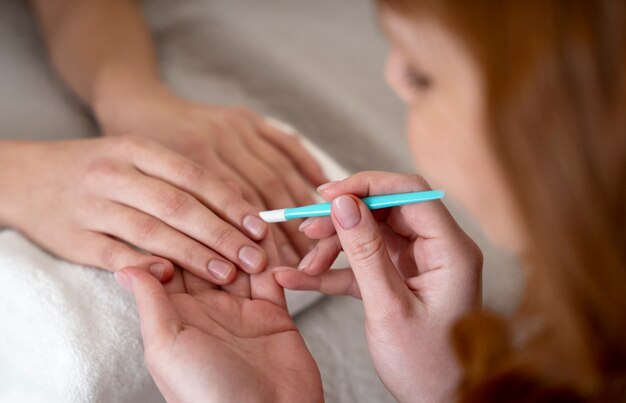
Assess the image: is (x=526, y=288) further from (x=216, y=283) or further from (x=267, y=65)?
(x=267, y=65)

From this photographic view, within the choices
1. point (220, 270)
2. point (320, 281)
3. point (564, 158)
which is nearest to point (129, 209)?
point (220, 270)

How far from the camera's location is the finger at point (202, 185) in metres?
0.70

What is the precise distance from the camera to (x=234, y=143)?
2.82ft

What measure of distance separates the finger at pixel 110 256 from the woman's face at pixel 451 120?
309 millimetres

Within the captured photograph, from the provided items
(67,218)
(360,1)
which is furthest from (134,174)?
(360,1)

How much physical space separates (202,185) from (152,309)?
0.59 feet

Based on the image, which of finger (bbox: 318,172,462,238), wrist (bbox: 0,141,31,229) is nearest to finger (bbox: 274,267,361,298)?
finger (bbox: 318,172,462,238)

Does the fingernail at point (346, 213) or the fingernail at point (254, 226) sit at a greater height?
the fingernail at point (346, 213)

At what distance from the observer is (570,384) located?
474 millimetres

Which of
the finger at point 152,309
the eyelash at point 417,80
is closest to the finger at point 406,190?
the eyelash at point 417,80

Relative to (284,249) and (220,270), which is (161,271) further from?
(284,249)

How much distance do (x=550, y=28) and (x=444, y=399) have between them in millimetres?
423

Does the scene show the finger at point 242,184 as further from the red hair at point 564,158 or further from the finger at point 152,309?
the red hair at point 564,158

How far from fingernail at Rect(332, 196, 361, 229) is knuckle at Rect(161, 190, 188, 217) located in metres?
0.20
